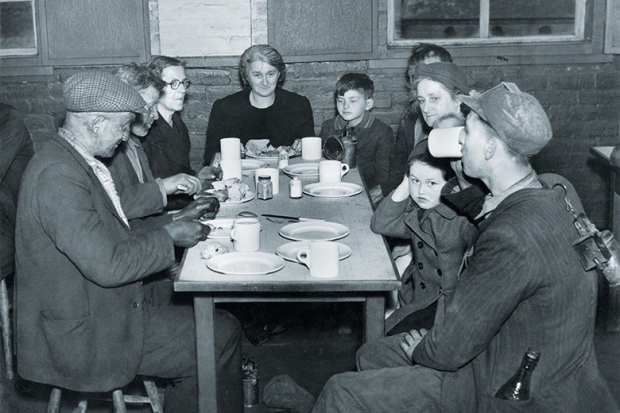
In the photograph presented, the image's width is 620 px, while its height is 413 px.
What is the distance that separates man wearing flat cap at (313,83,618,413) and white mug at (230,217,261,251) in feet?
2.86

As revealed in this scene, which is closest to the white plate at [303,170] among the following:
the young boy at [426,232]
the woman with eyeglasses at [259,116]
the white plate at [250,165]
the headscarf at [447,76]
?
the white plate at [250,165]

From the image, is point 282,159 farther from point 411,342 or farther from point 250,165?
point 411,342

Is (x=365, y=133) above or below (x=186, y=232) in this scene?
above

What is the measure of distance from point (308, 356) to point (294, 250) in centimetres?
149

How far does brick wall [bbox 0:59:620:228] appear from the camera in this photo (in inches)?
239

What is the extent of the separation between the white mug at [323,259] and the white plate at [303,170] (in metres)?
1.75

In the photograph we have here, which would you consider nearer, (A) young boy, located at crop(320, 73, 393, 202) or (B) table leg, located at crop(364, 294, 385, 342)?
(B) table leg, located at crop(364, 294, 385, 342)

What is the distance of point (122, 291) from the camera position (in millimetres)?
2715

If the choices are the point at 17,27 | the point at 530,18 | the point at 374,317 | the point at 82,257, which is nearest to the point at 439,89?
the point at 374,317

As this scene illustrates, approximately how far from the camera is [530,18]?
6.09m

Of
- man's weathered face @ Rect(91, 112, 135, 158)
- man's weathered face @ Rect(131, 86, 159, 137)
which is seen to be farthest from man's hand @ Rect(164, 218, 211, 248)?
man's weathered face @ Rect(131, 86, 159, 137)

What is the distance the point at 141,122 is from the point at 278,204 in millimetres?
966

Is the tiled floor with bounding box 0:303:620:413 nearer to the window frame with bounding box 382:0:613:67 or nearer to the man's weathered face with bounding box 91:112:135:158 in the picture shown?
the man's weathered face with bounding box 91:112:135:158

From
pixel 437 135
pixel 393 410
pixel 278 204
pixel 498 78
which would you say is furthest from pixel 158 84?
pixel 498 78
